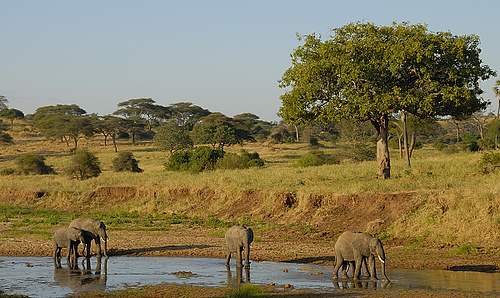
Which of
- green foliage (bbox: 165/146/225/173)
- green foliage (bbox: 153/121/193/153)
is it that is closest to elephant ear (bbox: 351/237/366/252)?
green foliage (bbox: 165/146/225/173)

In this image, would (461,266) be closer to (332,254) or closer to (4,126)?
(332,254)

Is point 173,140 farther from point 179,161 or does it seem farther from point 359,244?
point 359,244

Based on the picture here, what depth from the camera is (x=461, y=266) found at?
57.4 ft

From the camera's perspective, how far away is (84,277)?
16.4 metres

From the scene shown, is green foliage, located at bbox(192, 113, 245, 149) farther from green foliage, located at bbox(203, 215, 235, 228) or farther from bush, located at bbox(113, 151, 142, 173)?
green foliage, located at bbox(203, 215, 235, 228)

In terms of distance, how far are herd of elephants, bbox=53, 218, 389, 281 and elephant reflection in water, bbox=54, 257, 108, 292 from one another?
24.3 inches

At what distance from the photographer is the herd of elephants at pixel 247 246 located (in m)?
15.5

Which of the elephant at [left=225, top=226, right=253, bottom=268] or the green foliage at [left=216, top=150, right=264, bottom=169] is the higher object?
the green foliage at [left=216, top=150, right=264, bottom=169]

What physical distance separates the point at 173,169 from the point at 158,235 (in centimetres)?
2873

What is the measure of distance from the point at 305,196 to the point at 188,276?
1201 centimetres

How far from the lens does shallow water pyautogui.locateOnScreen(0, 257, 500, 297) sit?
14.8 m

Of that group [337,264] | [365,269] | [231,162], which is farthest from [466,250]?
[231,162]

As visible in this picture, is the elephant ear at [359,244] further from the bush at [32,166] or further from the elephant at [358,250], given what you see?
the bush at [32,166]

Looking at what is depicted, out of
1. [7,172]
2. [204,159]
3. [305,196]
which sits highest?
[204,159]
